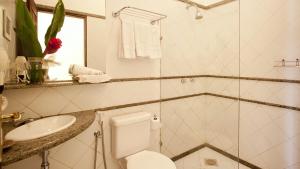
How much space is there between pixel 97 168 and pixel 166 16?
170cm

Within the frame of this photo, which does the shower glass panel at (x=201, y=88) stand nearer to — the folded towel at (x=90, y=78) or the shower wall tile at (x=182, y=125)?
the shower wall tile at (x=182, y=125)

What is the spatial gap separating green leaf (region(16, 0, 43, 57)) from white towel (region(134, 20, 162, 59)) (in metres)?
0.84

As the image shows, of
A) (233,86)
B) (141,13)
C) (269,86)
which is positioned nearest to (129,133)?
(141,13)

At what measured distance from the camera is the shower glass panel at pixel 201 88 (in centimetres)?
219

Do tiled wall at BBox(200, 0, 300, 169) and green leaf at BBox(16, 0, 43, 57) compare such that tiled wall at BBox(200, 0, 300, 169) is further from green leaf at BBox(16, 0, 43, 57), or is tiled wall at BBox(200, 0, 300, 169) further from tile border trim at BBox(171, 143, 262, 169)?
green leaf at BBox(16, 0, 43, 57)

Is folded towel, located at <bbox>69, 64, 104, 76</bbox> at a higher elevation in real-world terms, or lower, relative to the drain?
higher

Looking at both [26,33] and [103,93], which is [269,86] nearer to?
[103,93]

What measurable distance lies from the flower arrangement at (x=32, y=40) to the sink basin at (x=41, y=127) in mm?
285

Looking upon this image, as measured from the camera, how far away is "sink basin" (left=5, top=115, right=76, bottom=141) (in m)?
0.93

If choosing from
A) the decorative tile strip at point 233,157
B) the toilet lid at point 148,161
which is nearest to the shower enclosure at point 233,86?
the decorative tile strip at point 233,157

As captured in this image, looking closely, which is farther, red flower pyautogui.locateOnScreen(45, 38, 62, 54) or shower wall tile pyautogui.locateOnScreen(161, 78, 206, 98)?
shower wall tile pyautogui.locateOnScreen(161, 78, 206, 98)

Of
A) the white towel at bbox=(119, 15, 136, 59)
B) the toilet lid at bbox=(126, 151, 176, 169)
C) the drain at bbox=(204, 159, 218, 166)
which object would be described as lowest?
the drain at bbox=(204, 159, 218, 166)

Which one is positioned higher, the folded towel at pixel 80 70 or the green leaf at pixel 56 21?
the green leaf at pixel 56 21

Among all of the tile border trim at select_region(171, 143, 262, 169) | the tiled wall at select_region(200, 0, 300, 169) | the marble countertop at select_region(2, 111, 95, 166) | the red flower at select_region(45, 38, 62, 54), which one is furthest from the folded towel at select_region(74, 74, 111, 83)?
the tiled wall at select_region(200, 0, 300, 169)
